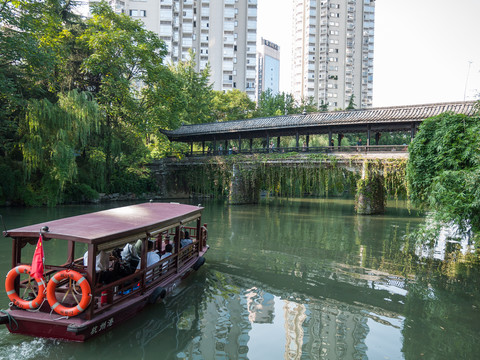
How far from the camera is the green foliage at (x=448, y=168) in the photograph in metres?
7.77

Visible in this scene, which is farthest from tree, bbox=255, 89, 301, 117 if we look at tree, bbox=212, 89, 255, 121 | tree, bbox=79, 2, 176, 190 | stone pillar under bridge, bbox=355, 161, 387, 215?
stone pillar under bridge, bbox=355, 161, 387, 215

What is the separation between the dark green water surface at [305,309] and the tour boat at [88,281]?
30cm

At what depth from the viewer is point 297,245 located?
12164mm

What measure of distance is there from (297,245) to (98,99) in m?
17.6

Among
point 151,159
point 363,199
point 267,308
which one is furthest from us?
point 151,159

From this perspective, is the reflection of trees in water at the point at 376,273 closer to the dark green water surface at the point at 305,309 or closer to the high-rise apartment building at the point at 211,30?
the dark green water surface at the point at 305,309

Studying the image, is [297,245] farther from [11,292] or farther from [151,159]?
[151,159]

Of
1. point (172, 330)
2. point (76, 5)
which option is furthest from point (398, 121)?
point (76, 5)

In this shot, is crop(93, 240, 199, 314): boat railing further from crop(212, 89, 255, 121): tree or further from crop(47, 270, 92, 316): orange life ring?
crop(212, 89, 255, 121): tree

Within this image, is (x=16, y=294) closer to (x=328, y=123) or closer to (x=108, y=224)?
(x=108, y=224)

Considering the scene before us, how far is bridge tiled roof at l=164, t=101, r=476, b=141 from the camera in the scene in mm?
17875

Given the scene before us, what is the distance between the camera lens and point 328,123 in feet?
67.9

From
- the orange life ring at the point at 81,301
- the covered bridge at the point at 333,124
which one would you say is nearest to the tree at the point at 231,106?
the covered bridge at the point at 333,124

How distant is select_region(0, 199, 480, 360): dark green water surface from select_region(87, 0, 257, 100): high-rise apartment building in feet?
134
